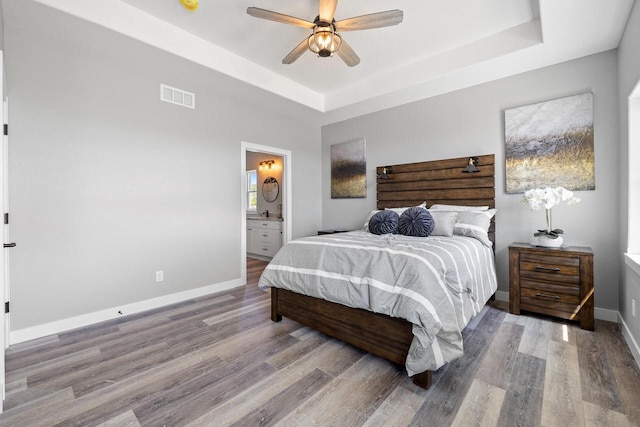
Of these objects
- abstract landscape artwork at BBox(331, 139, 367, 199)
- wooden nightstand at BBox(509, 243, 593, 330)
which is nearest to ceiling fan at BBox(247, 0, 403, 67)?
abstract landscape artwork at BBox(331, 139, 367, 199)

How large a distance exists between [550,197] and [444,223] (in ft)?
3.29

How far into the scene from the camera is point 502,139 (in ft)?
11.5

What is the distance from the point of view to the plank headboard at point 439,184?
11.8 feet

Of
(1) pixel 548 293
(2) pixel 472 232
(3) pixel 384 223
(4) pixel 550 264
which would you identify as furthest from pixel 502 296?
(3) pixel 384 223

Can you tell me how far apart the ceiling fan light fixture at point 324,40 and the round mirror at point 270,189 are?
4.01 meters

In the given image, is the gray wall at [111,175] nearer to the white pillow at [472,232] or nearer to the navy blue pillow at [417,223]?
the navy blue pillow at [417,223]

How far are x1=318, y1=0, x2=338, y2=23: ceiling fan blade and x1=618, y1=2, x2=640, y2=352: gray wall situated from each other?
220cm

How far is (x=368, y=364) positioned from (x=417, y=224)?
5.08 feet

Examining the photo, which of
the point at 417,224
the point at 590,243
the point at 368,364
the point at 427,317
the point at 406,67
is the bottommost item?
the point at 368,364

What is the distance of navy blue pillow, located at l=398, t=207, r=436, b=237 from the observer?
3086mm

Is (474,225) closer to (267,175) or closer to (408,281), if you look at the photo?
(408,281)

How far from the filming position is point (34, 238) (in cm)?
261

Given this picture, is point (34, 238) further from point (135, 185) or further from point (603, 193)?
point (603, 193)

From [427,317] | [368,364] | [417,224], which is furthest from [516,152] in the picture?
[368,364]
